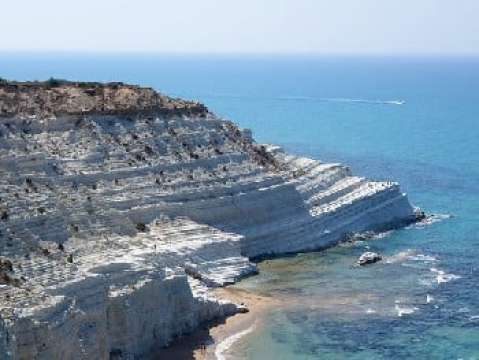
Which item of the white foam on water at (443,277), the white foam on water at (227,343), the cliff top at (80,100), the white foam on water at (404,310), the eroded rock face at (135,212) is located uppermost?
the cliff top at (80,100)

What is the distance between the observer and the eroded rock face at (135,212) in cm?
4059

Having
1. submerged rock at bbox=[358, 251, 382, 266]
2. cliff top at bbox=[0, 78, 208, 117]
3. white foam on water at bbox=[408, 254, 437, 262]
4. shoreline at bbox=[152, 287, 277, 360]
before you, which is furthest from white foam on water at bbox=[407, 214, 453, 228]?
shoreline at bbox=[152, 287, 277, 360]

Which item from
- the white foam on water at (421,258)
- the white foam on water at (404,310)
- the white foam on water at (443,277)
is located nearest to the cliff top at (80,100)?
the white foam on water at (421,258)

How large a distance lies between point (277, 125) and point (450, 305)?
309ft

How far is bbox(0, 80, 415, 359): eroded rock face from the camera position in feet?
133

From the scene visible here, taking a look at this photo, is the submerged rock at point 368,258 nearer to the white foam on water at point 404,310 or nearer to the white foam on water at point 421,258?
the white foam on water at point 421,258

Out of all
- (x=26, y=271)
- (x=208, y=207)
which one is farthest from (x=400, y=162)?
(x=26, y=271)

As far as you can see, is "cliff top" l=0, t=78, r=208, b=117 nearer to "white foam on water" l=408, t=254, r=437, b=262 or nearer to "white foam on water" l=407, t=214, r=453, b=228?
"white foam on water" l=407, t=214, r=453, b=228

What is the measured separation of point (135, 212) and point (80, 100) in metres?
11.1

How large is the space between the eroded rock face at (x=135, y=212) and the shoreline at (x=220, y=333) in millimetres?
707

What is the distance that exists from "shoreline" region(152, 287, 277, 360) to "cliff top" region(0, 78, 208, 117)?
17120 millimetres

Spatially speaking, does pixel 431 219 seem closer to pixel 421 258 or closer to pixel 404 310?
pixel 421 258

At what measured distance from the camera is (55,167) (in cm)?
5688

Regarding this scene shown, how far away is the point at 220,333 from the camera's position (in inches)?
1934
